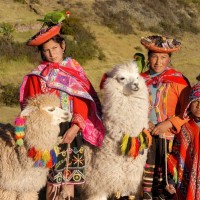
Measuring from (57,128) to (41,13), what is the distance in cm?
1894

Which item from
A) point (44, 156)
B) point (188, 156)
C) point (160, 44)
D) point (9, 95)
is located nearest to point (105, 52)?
point (9, 95)

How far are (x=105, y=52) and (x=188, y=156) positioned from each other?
14479 millimetres

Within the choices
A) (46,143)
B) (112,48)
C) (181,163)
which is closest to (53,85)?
(46,143)

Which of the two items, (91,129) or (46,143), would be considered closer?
(46,143)

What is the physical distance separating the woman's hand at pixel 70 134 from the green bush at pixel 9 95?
6074 millimetres

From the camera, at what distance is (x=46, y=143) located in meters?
2.94

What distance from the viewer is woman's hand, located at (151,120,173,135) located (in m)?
3.15

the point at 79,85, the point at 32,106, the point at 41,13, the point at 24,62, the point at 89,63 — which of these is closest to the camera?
the point at 32,106

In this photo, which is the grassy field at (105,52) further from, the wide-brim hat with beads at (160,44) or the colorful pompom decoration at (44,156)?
the colorful pompom decoration at (44,156)

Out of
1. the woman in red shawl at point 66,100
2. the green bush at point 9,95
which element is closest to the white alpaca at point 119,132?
the woman in red shawl at point 66,100

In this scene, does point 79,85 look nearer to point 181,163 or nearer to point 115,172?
point 115,172

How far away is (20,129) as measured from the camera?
289cm

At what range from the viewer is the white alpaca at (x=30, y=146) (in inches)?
114

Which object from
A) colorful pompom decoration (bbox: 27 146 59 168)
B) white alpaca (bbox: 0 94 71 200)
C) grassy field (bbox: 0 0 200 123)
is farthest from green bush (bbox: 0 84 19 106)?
colorful pompom decoration (bbox: 27 146 59 168)
